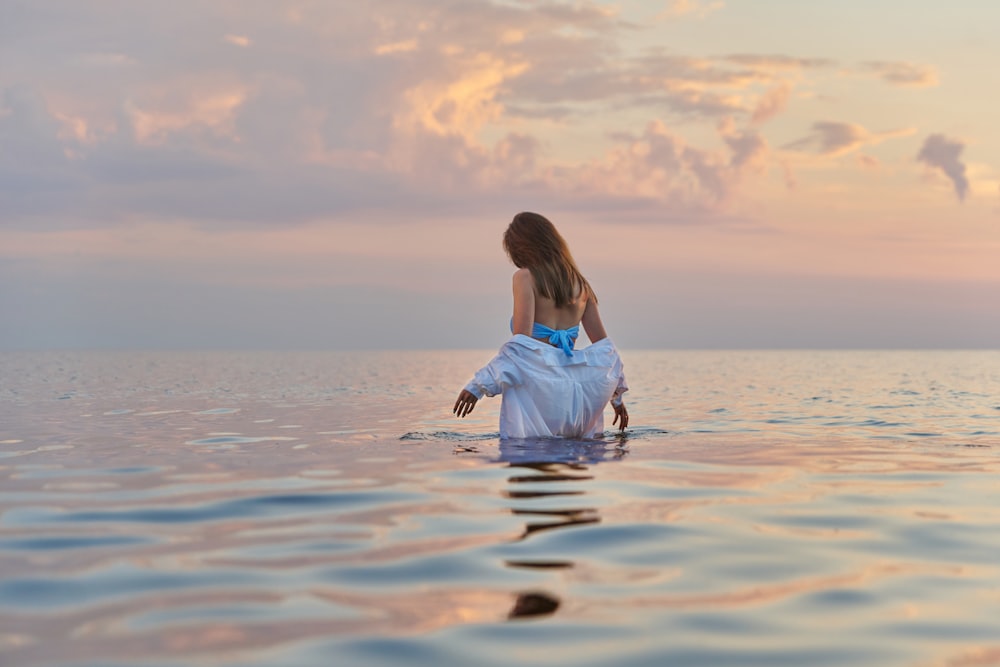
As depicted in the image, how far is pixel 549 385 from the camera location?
32.5 feet

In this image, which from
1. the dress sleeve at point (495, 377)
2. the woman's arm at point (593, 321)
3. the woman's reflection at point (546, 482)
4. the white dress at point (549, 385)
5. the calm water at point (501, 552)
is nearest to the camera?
the calm water at point (501, 552)

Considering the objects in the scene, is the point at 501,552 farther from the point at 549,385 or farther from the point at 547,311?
the point at 547,311

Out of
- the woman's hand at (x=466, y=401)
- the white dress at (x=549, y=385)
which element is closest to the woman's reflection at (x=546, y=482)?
the white dress at (x=549, y=385)

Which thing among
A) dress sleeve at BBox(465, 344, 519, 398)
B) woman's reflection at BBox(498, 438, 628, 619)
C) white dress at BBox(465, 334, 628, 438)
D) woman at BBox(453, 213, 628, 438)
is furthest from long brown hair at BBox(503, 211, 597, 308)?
woman's reflection at BBox(498, 438, 628, 619)

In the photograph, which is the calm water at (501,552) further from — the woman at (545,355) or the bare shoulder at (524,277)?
the bare shoulder at (524,277)

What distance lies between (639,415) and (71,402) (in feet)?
35.0

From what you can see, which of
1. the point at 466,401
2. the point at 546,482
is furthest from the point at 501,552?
the point at 466,401

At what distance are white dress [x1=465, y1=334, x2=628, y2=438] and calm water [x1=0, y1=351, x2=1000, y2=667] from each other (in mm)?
424

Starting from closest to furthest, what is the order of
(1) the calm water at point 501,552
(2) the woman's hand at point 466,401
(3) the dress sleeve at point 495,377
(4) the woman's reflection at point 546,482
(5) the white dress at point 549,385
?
(1) the calm water at point 501,552 → (4) the woman's reflection at point 546,482 → (2) the woman's hand at point 466,401 → (3) the dress sleeve at point 495,377 → (5) the white dress at point 549,385

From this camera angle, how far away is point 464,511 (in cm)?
617

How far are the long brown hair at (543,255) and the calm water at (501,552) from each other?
1529 mm

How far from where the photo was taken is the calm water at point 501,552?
3650 mm

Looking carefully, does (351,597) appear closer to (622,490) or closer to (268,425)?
(622,490)

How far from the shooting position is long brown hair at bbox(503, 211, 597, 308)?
9.85 meters
